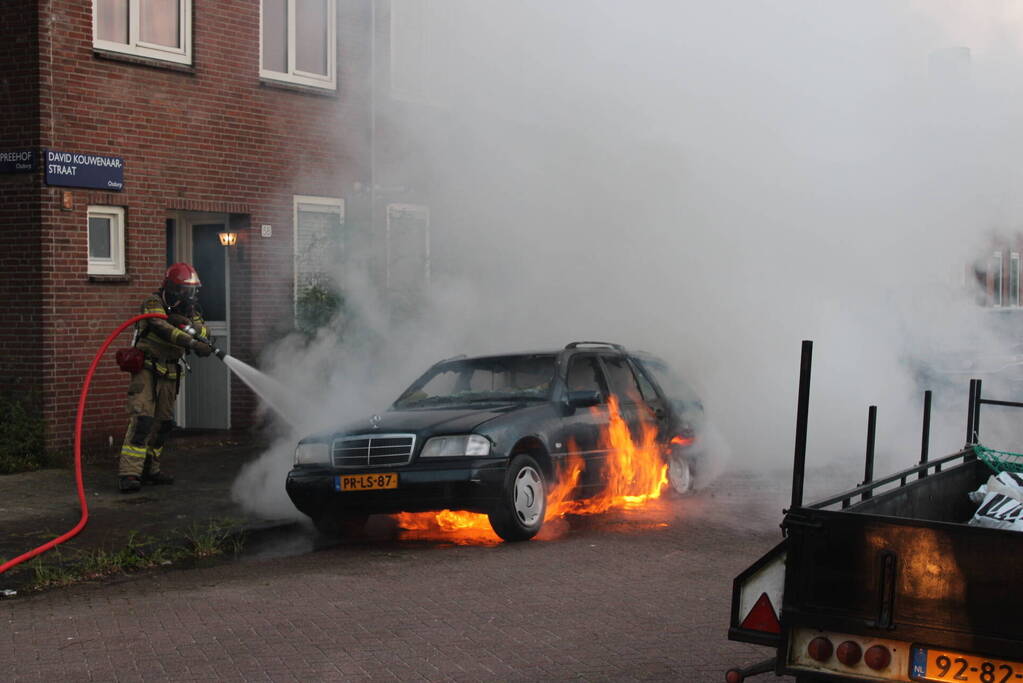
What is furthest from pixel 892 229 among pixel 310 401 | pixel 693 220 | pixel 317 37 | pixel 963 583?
pixel 963 583

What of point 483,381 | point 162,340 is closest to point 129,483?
point 162,340

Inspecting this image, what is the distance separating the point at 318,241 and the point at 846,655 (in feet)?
34.8

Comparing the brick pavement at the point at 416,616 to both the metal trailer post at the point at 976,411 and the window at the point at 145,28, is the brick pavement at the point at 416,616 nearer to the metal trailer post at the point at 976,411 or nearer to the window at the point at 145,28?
the metal trailer post at the point at 976,411

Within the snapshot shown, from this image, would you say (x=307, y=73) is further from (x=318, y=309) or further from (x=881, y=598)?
(x=881, y=598)

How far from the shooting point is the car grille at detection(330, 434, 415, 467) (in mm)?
8508

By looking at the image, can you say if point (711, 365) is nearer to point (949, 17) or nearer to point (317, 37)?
point (949, 17)

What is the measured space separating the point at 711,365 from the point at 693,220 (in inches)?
62.1

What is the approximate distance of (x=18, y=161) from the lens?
11883 millimetres

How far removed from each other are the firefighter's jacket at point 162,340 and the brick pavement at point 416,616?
2.68 metres

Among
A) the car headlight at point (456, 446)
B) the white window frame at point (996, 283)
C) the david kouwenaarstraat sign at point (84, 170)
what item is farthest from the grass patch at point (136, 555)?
the white window frame at point (996, 283)

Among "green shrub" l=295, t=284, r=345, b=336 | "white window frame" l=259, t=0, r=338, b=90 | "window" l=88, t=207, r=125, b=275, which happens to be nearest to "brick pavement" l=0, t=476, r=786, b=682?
"green shrub" l=295, t=284, r=345, b=336

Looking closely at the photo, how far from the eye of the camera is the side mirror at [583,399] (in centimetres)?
931

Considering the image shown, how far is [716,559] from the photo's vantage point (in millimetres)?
7973

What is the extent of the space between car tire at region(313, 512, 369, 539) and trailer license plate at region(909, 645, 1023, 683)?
18.0ft
